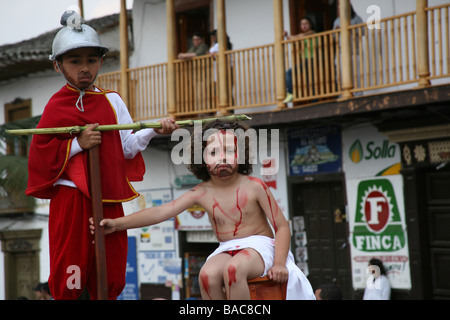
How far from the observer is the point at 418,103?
33.7ft

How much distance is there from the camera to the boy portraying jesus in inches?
145

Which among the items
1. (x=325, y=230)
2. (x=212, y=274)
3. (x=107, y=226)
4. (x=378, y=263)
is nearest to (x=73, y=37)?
(x=107, y=226)

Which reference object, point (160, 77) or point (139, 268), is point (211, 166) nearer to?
point (160, 77)

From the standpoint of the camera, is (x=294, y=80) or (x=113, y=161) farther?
(x=294, y=80)

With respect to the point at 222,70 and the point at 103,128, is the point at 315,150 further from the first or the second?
the point at 103,128

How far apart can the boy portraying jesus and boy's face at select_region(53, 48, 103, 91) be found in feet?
2.26

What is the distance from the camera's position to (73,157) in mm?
3887

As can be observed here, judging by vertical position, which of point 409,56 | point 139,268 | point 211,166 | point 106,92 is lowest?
point 139,268

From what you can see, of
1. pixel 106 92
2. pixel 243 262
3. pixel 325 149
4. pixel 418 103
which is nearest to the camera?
pixel 243 262

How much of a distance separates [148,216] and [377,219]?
8.59 m

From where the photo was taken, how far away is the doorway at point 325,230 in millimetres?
12539

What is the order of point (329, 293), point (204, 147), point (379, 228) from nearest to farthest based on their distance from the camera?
1. point (204, 147)
2. point (329, 293)
3. point (379, 228)
